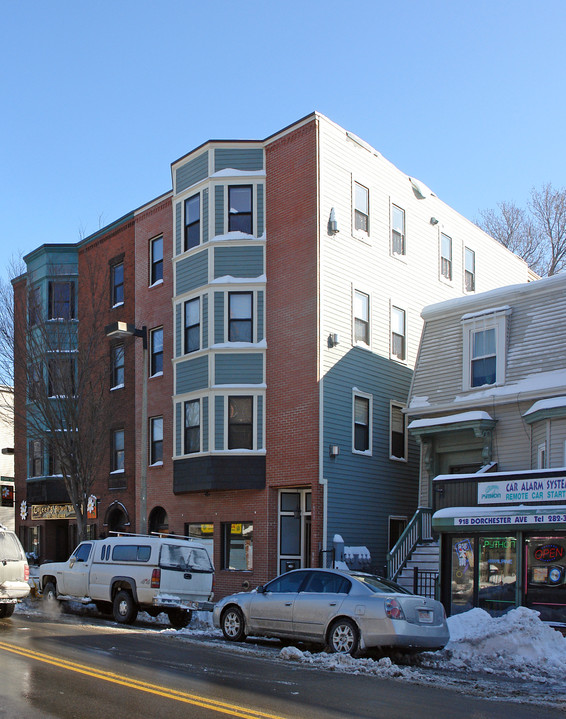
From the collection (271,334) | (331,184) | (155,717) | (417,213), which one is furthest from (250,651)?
(417,213)

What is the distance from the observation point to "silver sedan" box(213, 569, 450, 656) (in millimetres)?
12789

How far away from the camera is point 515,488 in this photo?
16.2 metres

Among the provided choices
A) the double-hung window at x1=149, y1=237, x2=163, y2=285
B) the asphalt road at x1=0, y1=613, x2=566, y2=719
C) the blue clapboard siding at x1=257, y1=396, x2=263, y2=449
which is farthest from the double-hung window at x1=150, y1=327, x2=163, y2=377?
the asphalt road at x1=0, y1=613, x2=566, y2=719

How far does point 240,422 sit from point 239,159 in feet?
25.8

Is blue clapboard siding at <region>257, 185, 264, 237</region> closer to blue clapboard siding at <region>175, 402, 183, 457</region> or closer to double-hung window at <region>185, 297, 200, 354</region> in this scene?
double-hung window at <region>185, 297, 200, 354</region>

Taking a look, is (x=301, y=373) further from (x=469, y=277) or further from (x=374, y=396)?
(x=469, y=277)

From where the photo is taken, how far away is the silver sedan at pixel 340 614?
12789mm

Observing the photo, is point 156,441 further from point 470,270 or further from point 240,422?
point 470,270

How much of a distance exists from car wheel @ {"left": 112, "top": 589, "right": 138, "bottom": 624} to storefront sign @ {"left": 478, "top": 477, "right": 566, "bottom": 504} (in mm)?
7633

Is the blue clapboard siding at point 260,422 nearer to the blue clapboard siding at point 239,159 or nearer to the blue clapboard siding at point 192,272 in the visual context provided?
the blue clapboard siding at point 192,272

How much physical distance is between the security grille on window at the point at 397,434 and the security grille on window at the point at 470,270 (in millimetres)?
7111

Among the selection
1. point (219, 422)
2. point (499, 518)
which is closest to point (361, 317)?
point (219, 422)

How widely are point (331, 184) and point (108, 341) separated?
10.7 meters

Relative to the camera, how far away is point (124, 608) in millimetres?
18156
